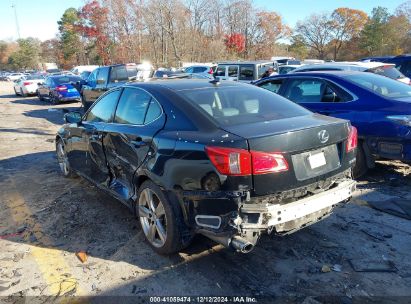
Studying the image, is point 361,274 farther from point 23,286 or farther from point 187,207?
point 23,286

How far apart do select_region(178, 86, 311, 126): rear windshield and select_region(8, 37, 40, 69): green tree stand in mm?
102293

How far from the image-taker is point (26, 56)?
309ft

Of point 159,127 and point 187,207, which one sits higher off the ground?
point 159,127

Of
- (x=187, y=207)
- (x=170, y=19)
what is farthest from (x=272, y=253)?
(x=170, y=19)

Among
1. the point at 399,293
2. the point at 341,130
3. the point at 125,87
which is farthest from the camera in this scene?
the point at 125,87

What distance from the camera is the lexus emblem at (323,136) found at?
326 cm

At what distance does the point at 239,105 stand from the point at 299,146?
0.90 metres

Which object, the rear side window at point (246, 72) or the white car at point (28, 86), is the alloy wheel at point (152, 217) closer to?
the rear side window at point (246, 72)

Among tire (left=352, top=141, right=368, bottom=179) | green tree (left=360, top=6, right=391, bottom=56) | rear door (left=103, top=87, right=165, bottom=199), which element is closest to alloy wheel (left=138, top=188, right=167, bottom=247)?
rear door (left=103, top=87, right=165, bottom=199)

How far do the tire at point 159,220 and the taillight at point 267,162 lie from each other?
2.82 ft

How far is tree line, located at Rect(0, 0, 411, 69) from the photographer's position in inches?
1838

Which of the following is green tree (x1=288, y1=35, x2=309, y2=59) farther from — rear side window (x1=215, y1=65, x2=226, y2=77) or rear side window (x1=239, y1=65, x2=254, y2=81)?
rear side window (x1=239, y1=65, x2=254, y2=81)

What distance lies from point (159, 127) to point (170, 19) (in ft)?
149

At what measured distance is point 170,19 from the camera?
45.8m
